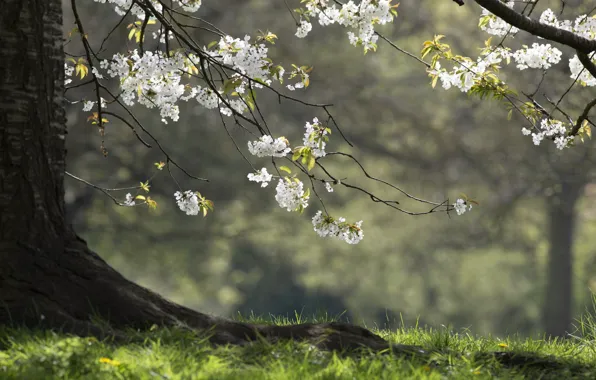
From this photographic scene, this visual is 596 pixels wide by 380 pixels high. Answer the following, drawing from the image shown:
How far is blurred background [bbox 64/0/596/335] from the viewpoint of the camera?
1272 cm

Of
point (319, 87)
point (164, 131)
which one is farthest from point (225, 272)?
point (319, 87)

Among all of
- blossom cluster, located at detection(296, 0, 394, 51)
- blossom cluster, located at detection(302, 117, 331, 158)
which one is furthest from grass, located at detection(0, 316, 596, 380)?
blossom cluster, located at detection(296, 0, 394, 51)

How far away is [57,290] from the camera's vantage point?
3.17 metres

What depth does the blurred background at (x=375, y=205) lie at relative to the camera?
41.7 ft

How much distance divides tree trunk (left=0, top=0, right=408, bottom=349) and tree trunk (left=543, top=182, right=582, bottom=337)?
1040 centimetres

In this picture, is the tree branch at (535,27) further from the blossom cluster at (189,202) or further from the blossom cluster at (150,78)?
the blossom cluster at (189,202)

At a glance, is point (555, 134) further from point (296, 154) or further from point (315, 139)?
point (296, 154)

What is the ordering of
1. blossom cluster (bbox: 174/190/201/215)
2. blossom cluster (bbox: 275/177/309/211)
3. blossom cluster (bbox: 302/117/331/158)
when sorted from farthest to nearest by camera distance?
blossom cluster (bbox: 174/190/201/215) → blossom cluster (bbox: 275/177/309/211) → blossom cluster (bbox: 302/117/331/158)

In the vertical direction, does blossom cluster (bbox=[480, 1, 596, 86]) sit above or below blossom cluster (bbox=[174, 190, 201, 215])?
above

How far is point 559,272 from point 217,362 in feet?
37.6

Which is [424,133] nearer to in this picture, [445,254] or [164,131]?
[445,254]

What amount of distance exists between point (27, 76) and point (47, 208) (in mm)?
630

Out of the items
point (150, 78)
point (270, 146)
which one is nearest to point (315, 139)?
point (270, 146)

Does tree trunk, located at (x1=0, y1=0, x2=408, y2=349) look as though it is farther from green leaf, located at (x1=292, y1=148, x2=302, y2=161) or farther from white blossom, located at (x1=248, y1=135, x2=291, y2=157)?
white blossom, located at (x1=248, y1=135, x2=291, y2=157)
